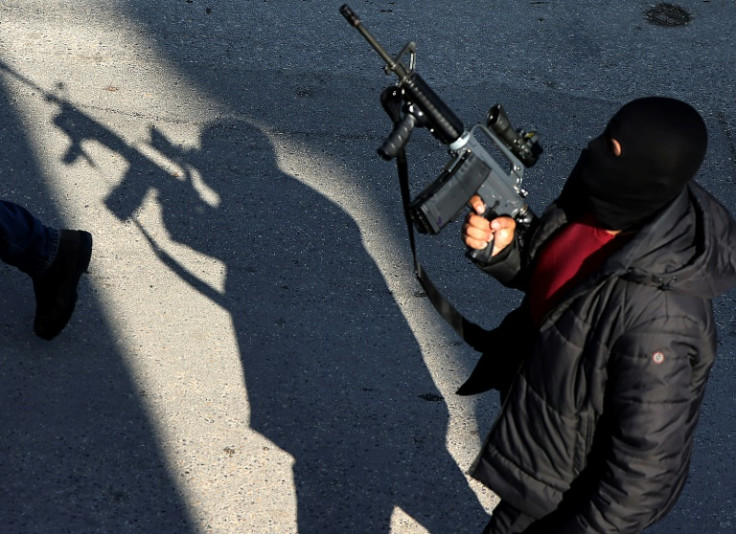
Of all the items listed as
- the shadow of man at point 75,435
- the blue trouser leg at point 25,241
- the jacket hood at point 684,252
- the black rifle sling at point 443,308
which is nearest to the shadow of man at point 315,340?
the shadow of man at point 75,435

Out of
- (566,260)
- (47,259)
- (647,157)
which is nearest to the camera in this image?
(647,157)

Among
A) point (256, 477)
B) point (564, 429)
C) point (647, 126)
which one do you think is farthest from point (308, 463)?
point (647, 126)

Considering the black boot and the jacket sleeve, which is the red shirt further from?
the black boot

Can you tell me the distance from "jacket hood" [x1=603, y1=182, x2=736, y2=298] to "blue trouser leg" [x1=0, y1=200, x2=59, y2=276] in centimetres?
234

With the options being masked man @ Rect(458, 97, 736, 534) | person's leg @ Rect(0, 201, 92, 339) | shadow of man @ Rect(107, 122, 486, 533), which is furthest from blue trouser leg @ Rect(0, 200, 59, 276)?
masked man @ Rect(458, 97, 736, 534)

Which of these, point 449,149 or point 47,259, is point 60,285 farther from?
point 449,149

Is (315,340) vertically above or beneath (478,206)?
beneath

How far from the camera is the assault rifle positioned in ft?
8.63

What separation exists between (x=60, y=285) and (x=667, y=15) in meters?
4.46

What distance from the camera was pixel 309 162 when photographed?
4.93 meters

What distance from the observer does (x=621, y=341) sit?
2184 mm

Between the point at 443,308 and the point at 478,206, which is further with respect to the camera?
the point at 443,308

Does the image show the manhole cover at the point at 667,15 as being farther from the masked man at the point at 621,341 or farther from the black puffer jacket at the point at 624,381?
the black puffer jacket at the point at 624,381

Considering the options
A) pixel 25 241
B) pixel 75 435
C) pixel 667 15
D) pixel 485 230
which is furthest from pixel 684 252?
pixel 667 15
